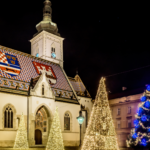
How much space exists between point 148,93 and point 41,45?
22356mm

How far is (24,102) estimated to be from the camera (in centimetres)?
2623

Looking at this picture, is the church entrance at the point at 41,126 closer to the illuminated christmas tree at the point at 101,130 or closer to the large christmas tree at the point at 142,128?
the large christmas tree at the point at 142,128

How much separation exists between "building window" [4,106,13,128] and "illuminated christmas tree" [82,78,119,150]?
12.8m

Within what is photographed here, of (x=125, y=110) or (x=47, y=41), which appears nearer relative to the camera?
(x=125, y=110)

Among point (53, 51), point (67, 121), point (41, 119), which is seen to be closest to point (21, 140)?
point (41, 119)

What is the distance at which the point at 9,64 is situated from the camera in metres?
28.2

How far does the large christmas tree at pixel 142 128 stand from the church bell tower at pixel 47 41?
65.3 feet

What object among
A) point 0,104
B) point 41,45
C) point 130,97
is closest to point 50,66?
point 41,45

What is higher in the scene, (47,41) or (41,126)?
(47,41)

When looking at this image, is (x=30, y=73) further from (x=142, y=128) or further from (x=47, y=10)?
(x=47, y=10)

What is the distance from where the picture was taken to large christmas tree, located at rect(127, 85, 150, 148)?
74.7 feet

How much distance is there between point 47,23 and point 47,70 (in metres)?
12.3

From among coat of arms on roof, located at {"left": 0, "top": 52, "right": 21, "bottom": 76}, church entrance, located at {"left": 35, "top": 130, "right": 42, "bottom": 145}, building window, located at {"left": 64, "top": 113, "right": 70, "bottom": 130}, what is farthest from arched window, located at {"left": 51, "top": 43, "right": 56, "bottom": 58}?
church entrance, located at {"left": 35, "top": 130, "right": 42, "bottom": 145}

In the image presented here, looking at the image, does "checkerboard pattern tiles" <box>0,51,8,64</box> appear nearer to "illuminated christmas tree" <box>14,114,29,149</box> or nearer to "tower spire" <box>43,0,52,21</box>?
"illuminated christmas tree" <box>14,114,29,149</box>
